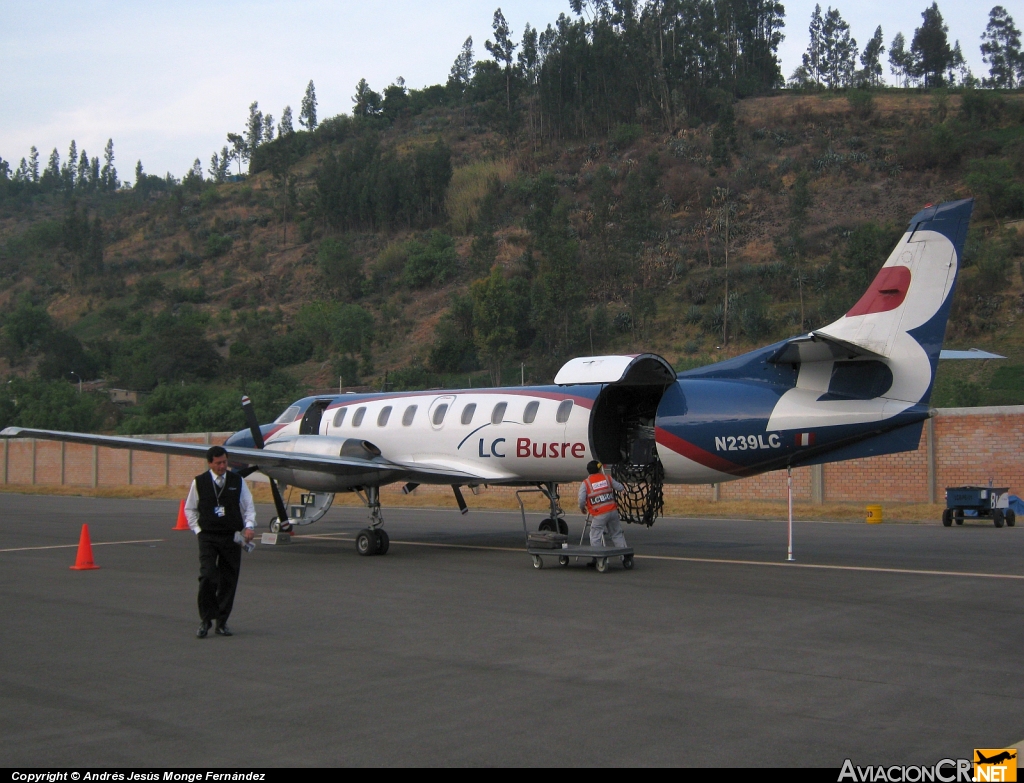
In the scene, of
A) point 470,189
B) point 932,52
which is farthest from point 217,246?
point 932,52

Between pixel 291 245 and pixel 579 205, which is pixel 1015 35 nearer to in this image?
pixel 579 205

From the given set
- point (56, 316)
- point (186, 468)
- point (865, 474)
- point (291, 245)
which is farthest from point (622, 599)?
point (56, 316)

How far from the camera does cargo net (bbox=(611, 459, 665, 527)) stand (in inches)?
684

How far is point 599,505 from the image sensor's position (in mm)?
15008

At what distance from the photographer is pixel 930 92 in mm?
108875

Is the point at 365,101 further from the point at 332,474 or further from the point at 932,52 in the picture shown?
the point at 332,474

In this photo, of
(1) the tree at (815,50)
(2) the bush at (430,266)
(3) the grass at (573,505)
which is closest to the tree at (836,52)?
(1) the tree at (815,50)

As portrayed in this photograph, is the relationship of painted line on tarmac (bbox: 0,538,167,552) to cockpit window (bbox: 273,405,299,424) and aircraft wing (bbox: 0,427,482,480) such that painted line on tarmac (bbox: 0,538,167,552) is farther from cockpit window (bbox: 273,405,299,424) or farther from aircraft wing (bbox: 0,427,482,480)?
cockpit window (bbox: 273,405,299,424)

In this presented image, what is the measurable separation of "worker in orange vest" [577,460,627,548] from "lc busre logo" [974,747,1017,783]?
921 centimetres

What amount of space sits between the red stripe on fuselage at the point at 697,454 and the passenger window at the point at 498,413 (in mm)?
3414

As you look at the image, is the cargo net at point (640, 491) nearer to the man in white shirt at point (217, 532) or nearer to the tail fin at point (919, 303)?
the tail fin at point (919, 303)

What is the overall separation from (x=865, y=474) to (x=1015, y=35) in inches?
4536

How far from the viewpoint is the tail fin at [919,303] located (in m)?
14.8

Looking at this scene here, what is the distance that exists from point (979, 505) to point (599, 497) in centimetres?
→ 1394
